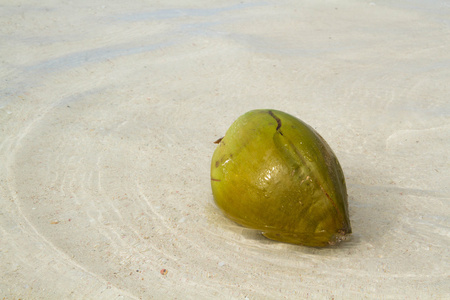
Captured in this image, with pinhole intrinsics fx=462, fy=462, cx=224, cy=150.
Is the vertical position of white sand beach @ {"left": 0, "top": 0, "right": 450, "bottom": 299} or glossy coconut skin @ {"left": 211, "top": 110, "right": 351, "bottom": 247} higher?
glossy coconut skin @ {"left": 211, "top": 110, "right": 351, "bottom": 247}

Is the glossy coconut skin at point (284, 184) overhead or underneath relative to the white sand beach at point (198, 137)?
overhead

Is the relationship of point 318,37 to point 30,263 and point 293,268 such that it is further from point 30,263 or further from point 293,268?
point 30,263

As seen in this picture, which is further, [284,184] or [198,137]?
[198,137]

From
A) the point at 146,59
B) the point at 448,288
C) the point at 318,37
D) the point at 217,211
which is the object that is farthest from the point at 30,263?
the point at 318,37
